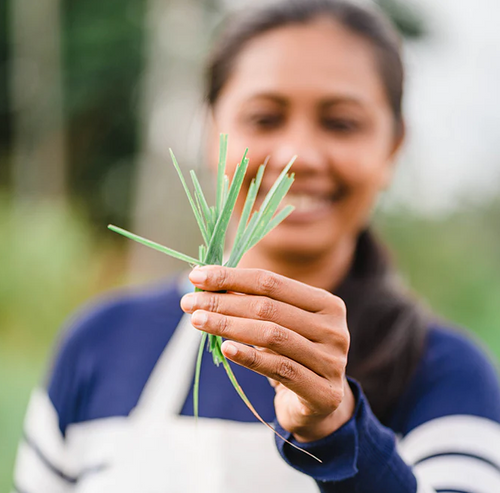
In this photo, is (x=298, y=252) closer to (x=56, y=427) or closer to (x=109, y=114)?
(x=56, y=427)

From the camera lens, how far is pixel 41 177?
11.0 meters

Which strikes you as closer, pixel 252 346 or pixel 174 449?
pixel 252 346

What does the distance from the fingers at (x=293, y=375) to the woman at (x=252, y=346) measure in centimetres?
33

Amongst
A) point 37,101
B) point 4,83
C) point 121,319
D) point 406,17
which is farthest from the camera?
point 4,83

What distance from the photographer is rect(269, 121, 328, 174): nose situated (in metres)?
1.31

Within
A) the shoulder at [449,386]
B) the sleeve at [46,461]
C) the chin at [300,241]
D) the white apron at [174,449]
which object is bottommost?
the sleeve at [46,461]

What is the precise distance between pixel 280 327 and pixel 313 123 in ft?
2.24

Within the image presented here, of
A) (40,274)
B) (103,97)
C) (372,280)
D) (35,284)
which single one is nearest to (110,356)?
(372,280)

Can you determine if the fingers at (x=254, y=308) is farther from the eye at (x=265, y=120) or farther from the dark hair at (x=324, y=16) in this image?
the dark hair at (x=324, y=16)

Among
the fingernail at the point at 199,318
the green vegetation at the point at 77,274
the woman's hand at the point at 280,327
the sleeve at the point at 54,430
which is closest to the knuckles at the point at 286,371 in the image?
the woman's hand at the point at 280,327

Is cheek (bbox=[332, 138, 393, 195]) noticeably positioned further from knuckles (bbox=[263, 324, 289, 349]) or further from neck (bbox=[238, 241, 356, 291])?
knuckles (bbox=[263, 324, 289, 349])

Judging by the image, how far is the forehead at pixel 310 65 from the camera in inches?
50.9

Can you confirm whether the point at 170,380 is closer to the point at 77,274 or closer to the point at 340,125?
the point at 340,125

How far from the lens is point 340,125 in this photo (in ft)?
4.41
